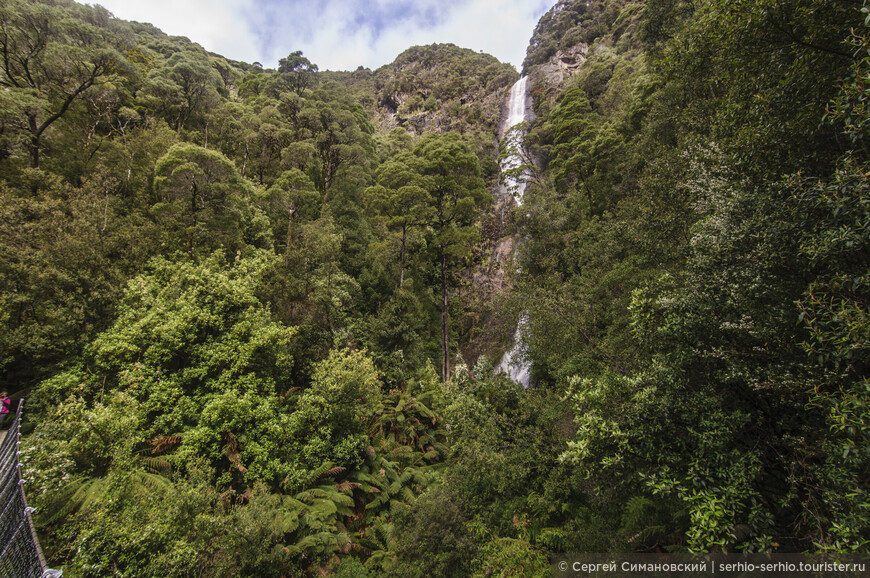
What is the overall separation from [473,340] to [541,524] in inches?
554

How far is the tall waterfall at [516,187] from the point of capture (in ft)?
40.9

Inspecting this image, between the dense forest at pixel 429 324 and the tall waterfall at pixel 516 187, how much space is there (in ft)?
2.30

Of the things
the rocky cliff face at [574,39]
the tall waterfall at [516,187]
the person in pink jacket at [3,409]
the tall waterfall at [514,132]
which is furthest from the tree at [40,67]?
the rocky cliff face at [574,39]

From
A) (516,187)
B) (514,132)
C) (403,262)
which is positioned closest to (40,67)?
(403,262)

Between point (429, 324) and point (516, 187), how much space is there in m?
14.8

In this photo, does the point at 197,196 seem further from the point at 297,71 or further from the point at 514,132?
the point at 514,132

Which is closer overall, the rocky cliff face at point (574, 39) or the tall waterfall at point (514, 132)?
the tall waterfall at point (514, 132)

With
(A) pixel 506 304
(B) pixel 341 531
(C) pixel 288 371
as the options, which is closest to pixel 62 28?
(C) pixel 288 371

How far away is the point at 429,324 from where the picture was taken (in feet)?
67.3

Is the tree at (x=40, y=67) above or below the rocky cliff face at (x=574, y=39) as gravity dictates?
below

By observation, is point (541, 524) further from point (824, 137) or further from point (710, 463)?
point (824, 137)

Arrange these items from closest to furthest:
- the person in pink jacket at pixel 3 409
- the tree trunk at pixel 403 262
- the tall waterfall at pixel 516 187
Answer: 1. the person in pink jacket at pixel 3 409
2. the tall waterfall at pixel 516 187
3. the tree trunk at pixel 403 262

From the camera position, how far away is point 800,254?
3.81 m

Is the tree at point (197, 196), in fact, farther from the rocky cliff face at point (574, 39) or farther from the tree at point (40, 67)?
the rocky cliff face at point (574, 39)
